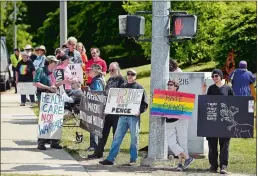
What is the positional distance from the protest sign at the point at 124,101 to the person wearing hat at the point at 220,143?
4.09 ft

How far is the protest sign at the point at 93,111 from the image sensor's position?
1439 centimetres

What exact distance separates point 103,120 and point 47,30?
138 feet

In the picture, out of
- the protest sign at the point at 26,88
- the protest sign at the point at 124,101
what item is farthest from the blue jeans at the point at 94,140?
the protest sign at the point at 26,88

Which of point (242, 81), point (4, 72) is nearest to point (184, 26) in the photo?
point (242, 81)

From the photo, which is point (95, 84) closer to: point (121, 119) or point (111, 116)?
point (111, 116)

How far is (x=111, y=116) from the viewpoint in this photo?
14.3 m

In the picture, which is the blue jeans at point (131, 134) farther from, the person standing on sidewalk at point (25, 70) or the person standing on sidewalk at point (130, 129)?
the person standing on sidewalk at point (25, 70)

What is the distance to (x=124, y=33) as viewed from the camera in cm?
1349

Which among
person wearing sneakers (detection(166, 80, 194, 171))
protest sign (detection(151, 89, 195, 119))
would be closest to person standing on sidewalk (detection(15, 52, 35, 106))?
protest sign (detection(151, 89, 195, 119))

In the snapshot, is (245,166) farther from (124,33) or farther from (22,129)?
(22,129)

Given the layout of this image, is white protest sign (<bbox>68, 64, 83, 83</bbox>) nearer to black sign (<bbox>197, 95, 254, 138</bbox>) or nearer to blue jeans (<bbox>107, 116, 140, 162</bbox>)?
blue jeans (<bbox>107, 116, 140, 162</bbox>)

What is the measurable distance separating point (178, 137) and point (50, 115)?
3.18 m

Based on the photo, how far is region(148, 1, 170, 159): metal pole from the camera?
44.9 ft

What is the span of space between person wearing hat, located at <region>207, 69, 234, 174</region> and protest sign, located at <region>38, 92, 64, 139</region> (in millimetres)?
3463
